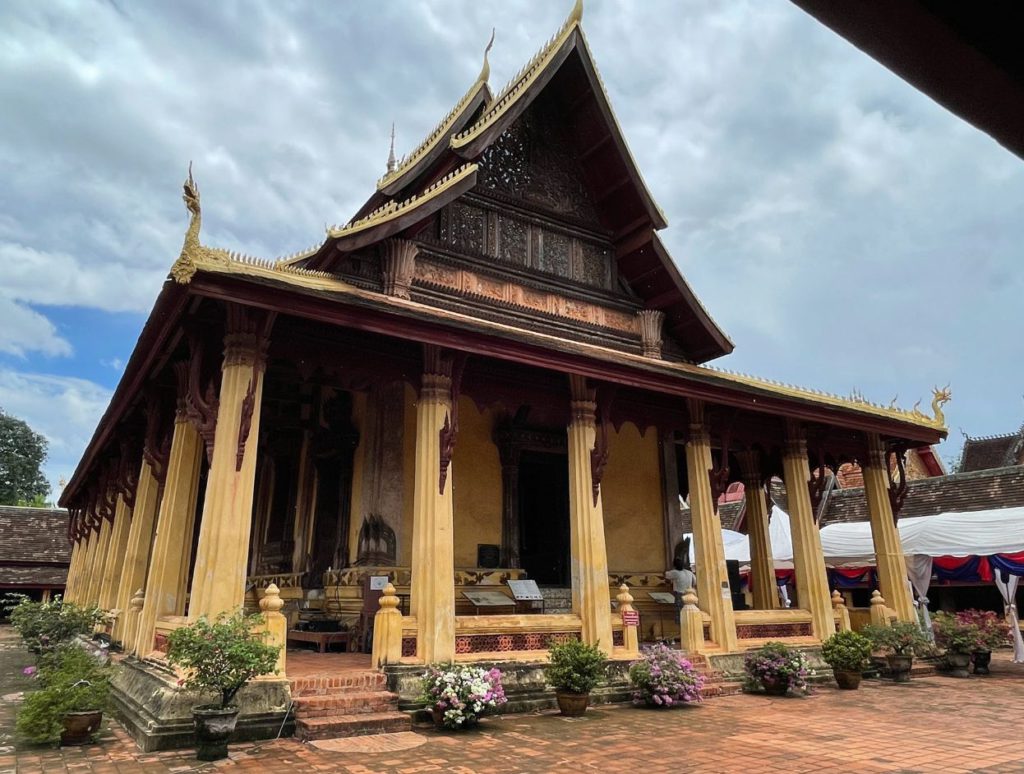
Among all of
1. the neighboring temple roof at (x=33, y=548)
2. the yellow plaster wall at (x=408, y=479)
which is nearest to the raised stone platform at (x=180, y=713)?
the yellow plaster wall at (x=408, y=479)

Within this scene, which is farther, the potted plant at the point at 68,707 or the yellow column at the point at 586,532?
the yellow column at the point at 586,532

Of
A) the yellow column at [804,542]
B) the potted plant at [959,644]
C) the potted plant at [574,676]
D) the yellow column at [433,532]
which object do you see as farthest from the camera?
the potted plant at [959,644]

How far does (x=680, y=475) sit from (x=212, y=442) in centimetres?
1157

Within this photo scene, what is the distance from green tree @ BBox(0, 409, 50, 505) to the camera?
5331 cm

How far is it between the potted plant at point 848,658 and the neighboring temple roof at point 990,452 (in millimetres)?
26623

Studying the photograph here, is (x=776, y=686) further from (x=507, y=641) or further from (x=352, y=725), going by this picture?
(x=352, y=725)

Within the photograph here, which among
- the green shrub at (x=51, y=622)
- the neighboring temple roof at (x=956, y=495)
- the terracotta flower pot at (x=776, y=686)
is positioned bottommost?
the terracotta flower pot at (x=776, y=686)

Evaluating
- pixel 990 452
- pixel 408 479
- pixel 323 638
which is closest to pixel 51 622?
pixel 323 638

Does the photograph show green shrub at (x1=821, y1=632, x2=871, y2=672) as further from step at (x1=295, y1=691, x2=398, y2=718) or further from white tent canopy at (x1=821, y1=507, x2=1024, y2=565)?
step at (x1=295, y1=691, x2=398, y2=718)

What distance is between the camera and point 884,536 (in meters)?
13.8

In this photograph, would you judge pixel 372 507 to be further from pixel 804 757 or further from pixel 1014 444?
pixel 1014 444

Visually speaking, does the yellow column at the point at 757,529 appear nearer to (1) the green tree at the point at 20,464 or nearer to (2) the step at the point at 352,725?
(2) the step at the point at 352,725

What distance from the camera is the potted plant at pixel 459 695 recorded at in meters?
7.29

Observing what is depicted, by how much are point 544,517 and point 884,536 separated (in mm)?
6433
